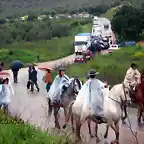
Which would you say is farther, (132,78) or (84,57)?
(84,57)

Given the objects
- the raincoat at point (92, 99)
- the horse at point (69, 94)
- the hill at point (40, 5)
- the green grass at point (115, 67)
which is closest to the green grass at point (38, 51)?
the green grass at point (115, 67)

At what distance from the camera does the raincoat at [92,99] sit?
12.8m

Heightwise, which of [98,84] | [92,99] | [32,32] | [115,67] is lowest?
[32,32]

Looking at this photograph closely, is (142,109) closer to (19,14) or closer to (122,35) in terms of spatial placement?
(122,35)

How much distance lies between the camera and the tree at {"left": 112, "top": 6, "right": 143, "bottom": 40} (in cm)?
4631

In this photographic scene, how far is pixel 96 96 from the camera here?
12.9 m

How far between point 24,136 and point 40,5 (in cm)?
12750

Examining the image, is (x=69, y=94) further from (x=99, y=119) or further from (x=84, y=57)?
(x=84, y=57)

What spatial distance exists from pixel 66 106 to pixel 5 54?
3276 centimetres

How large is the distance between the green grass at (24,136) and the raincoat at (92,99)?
7.56 ft

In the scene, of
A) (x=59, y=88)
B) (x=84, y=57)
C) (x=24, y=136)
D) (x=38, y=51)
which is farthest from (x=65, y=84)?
(x=38, y=51)

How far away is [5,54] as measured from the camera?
4694 centimetres

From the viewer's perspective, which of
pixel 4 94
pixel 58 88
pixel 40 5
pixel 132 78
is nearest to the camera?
pixel 132 78

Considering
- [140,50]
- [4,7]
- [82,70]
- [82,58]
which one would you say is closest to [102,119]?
[82,70]
